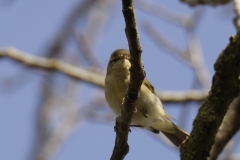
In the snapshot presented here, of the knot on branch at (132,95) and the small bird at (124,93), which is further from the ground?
the knot on branch at (132,95)

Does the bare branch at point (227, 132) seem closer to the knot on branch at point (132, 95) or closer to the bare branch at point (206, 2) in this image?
the knot on branch at point (132, 95)

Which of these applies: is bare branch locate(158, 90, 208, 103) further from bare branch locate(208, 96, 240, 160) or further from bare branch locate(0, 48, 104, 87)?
bare branch locate(208, 96, 240, 160)

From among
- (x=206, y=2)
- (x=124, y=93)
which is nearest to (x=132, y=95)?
(x=124, y=93)

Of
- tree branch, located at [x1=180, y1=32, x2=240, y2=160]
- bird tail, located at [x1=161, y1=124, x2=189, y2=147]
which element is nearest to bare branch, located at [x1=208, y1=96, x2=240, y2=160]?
tree branch, located at [x1=180, y1=32, x2=240, y2=160]

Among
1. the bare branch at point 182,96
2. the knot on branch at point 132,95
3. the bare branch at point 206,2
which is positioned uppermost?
the bare branch at point 206,2

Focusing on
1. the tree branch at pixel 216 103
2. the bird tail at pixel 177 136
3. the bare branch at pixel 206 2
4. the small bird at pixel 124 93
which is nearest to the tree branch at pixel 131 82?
the tree branch at pixel 216 103

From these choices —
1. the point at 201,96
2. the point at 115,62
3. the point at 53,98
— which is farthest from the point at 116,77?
the point at 53,98

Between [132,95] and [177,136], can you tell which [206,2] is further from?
[132,95]
